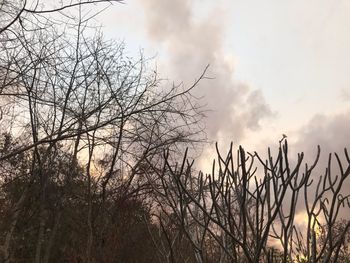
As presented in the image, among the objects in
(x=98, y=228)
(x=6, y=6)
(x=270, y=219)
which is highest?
(x=6, y=6)

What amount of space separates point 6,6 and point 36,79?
49.7 inches

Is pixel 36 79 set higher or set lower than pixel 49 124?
lower

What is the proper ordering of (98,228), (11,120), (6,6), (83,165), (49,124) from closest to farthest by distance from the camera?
(6,6) < (11,120) < (49,124) < (98,228) < (83,165)

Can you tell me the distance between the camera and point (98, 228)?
14539mm

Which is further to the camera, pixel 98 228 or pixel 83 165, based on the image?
pixel 83 165

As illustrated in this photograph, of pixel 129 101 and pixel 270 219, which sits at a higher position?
pixel 129 101

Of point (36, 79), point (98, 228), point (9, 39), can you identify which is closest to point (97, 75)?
point (36, 79)

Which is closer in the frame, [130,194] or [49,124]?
[49,124]

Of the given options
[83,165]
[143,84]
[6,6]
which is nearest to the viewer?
[6,6]

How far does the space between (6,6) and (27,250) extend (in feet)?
59.5

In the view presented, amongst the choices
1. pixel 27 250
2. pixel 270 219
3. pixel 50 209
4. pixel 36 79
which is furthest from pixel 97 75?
pixel 27 250

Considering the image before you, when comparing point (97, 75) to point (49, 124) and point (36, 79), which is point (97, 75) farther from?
point (49, 124)

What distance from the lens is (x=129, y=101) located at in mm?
9766

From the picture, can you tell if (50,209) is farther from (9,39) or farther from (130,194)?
(9,39)
